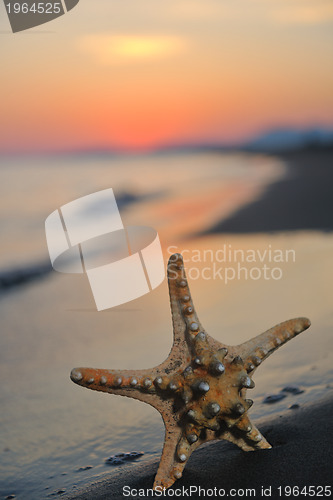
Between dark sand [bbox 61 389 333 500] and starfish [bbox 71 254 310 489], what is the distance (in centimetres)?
11

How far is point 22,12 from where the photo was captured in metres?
6.24

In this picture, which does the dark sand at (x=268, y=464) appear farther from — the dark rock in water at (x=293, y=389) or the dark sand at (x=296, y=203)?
the dark sand at (x=296, y=203)

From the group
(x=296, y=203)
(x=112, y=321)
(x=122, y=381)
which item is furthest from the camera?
(x=296, y=203)

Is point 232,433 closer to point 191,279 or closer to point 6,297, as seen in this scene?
point 191,279

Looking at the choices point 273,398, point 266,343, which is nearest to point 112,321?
point 273,398

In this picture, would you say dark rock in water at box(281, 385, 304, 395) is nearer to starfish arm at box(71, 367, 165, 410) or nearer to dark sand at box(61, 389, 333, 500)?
dark sand at box(61, 389, 333, 500)

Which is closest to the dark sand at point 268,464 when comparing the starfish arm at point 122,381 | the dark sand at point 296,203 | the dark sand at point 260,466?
the dark sand at point 260,466

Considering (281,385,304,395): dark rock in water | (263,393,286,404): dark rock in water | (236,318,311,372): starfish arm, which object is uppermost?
(236,318,311,372): starfish arm

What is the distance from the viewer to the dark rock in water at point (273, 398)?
368cm

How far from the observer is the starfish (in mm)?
2654

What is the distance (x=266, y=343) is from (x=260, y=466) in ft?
1.75

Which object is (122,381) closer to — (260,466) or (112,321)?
(260,466)

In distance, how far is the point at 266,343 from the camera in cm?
288

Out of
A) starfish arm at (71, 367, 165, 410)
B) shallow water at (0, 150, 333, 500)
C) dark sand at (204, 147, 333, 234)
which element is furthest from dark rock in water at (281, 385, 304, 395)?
dark sand at (204, 147, 333, 234)
